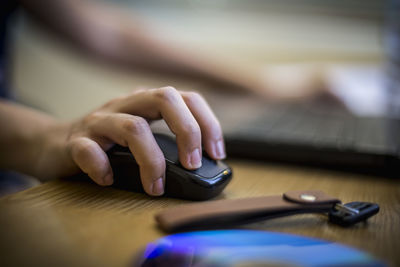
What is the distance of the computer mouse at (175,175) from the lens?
0.38 m

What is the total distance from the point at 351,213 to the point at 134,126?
0.24 meters

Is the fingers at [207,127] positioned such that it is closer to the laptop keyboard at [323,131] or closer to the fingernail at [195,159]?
the fingernail at [195,159]

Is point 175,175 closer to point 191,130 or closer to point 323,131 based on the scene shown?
point 191,130

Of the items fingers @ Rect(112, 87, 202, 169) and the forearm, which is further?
the forearm

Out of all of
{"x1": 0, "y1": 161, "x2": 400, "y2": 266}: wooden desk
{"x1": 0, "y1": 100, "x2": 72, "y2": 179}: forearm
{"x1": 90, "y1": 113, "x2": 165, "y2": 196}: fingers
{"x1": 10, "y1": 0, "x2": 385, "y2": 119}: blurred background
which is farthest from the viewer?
{"x1": 10, "y1": 0, "x2": 385, "y2": 119}: blurred background

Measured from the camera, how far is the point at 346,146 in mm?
534

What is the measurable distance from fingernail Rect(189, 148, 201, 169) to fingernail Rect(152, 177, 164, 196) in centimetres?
4

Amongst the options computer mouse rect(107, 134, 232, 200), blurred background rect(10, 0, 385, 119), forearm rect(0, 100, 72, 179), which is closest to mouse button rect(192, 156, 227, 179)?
computer mouse rect(107, 134, 232, 200)

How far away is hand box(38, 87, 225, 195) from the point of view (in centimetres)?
38

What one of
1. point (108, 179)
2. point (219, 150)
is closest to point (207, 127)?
point (219, 150)

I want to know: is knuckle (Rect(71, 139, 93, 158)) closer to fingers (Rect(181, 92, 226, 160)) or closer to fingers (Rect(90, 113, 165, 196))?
fingers (Rect(90, 113, 165, 196))

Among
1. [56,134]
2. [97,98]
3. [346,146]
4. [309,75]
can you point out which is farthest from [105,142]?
[97,98]

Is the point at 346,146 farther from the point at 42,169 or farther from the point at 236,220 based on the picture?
the point at 42,169

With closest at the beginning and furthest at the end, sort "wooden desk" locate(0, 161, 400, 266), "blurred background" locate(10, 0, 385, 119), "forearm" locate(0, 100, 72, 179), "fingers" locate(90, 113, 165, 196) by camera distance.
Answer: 1. "wooden desk" locate(0, 161, 400, 266)
2. "fingers" locate(90, 113, 165, 196)
3. "forearm" locate(0, 100, 72, 179)
4. "blurred background" locate(10, 0, 385, 119)
